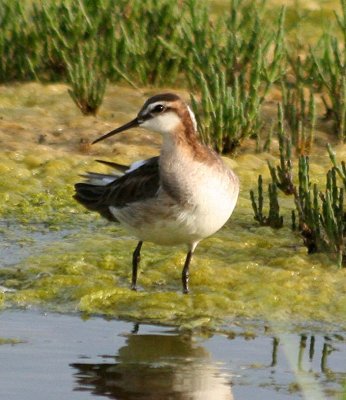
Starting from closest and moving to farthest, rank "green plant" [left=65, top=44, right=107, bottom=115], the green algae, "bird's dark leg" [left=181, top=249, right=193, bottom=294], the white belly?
the white belly, the green algae, "bird's dark leg" [left=181, top=249, right=193, bottom=294], "green plant" [left=65, top=44, right=107, bottom=115]

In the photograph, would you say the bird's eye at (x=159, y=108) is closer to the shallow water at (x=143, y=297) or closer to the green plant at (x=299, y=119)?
the shallow water at (x=143, y=297)

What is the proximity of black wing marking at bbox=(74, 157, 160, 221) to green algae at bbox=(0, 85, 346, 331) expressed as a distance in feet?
1.45

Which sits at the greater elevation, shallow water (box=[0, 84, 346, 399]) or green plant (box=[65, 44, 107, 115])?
green plant (box=[65, 44, 107, 115])

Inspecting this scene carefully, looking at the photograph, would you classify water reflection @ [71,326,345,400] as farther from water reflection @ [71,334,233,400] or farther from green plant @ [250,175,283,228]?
green plant @ [250,175,283,228]

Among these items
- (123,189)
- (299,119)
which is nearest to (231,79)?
(299,119)

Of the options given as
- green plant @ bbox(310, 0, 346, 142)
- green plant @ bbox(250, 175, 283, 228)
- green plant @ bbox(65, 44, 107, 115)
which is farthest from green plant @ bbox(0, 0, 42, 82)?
green plant @ bbox(250, 175, 283, 228)

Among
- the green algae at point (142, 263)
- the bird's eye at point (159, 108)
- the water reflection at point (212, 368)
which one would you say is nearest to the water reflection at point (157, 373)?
the water reflection at point (212, 368)

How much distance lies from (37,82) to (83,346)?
584cm

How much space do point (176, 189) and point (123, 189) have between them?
2.08ft

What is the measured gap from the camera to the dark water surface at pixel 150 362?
6469mm

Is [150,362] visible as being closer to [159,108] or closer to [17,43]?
[159,108]

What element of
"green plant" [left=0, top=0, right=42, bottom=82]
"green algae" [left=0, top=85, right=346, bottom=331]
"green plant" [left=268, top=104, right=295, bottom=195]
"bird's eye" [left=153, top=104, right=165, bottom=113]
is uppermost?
"bird's eye" [left=153, top=104, right=165, bottom=113]

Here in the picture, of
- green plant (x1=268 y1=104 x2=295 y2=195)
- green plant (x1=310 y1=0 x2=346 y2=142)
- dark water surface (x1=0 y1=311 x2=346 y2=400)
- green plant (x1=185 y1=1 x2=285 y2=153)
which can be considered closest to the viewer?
dark water surface (x1=0 y1=311 x2=346 y2=400)

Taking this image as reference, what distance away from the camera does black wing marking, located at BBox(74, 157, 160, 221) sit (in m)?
8.22
